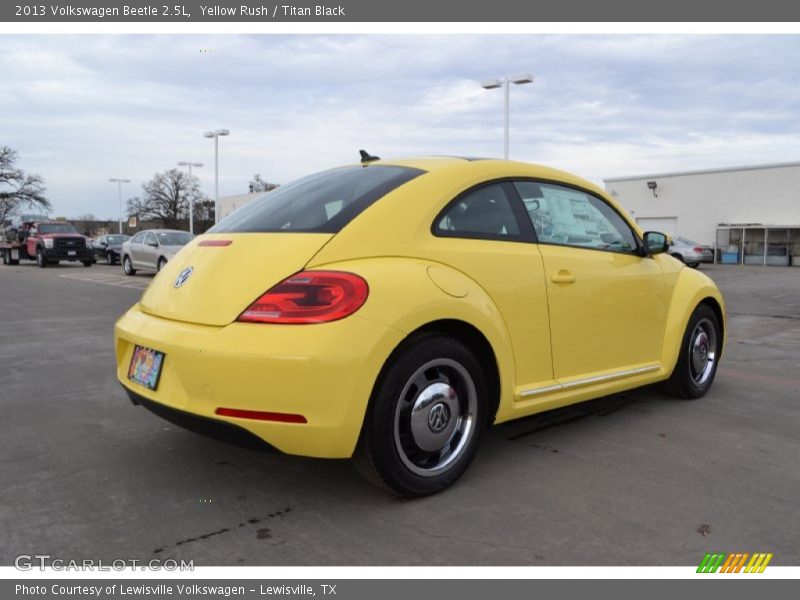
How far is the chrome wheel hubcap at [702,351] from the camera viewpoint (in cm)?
492

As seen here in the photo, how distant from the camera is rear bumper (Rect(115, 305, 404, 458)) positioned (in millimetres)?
2674

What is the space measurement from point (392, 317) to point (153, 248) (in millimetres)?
18570

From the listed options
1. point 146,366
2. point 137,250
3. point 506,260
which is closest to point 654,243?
point 506,260

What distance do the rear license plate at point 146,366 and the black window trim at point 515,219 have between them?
142 centimetres

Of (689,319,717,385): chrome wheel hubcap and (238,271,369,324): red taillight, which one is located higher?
(238,271,369,324): red taillight

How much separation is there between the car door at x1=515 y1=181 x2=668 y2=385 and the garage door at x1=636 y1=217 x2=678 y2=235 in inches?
1333

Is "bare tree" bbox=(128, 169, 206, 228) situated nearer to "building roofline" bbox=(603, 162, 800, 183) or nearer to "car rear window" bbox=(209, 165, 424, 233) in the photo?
"building roofline" bbox=(603, 162, 800, 183)

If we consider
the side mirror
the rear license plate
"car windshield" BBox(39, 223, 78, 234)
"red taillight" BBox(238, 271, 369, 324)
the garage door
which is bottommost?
the rear license plate

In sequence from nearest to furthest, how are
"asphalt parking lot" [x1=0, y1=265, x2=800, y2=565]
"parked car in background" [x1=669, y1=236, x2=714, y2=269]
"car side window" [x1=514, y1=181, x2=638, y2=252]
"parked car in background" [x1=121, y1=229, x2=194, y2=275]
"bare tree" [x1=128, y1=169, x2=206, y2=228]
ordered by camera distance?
1. "asphalt parking lot" [x1=0, y1=265, x2=800, y2=565]
2. "car side window" [x1=514, y1=181, x2=638, y2=252]
3. "parked car in background" [x1=121, y1=229, x2=194, y2=275]
4. "parked car in background" [x1=669, y1=236, x2=714, y2=269]
5. "bare tree" [x1=128, y1=169, x2=206, y2=228]

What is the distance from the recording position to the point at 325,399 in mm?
2691

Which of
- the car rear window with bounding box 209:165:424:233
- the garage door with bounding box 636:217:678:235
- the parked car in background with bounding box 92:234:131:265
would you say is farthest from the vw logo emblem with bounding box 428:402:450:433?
the garage door with bounding box 636:217:678:235

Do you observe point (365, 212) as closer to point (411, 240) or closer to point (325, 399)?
point (411, 240)

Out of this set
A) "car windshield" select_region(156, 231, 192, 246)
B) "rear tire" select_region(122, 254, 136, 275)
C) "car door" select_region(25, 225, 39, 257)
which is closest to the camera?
"car windshield" select_region(156, 231, 192, 246)
